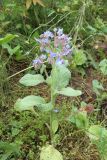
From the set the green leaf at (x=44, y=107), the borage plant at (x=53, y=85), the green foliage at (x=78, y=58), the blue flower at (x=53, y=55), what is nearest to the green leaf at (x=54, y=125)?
the borage plant at (x=53, y=85)

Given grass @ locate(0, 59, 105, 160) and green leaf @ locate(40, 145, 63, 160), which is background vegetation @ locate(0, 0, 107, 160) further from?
green leaf @ locate(40, 145, 63, 160)

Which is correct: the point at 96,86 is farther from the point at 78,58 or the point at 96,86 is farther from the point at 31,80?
the point at 31,80

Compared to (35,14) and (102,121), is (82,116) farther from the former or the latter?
(35,14)

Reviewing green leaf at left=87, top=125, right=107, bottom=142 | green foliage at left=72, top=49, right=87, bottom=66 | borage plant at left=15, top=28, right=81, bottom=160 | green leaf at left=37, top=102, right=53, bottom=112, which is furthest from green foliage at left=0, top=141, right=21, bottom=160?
green foliage at left=72, top=49, right=87, bottom=66

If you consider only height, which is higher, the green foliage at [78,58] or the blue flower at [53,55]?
the blue flower at [53,55]

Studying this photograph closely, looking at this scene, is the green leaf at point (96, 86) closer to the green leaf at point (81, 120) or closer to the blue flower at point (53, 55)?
the green leaf at point (81, 120)
